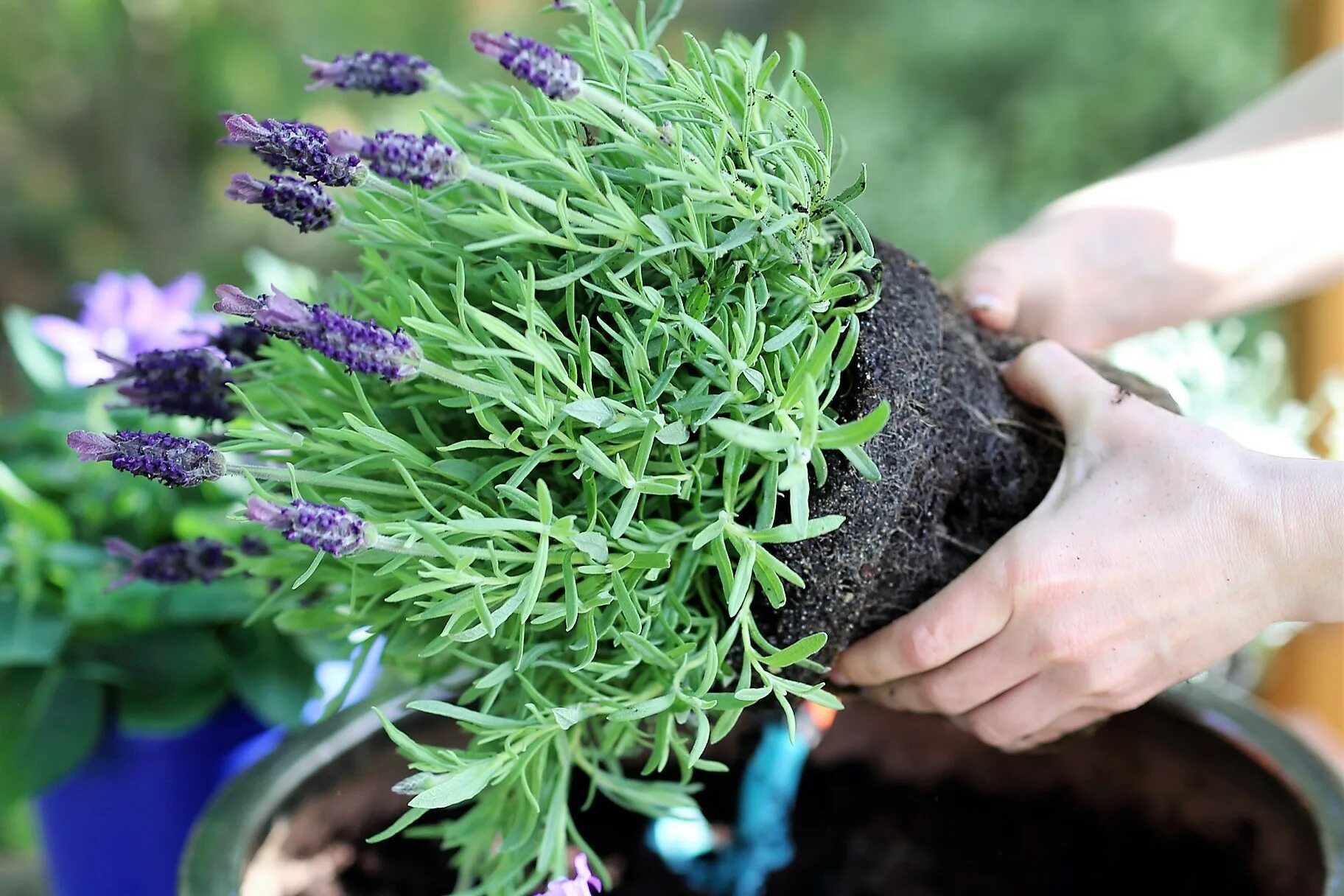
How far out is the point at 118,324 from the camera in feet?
2.80

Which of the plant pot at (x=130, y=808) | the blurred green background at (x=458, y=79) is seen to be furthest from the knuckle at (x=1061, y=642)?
the blurred green background at (x=458, y=79)

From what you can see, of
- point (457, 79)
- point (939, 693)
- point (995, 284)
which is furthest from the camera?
point (457, 79)

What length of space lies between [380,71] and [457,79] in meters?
2.08

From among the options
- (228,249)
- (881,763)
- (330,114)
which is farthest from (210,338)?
(228,249)

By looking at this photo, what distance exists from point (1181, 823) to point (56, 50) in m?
2.52

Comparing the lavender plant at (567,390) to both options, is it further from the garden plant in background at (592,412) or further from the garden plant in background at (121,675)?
the garden plant in background at (121,675)

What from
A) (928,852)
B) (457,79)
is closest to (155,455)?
(928,852)

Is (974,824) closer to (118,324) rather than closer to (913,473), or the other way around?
(913,473)

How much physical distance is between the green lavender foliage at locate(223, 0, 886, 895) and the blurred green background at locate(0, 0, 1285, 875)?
1711 mm

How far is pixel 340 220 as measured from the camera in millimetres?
427

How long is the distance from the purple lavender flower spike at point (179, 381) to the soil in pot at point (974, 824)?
0.25 metres

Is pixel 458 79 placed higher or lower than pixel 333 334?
higher

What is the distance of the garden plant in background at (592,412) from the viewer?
39 cm

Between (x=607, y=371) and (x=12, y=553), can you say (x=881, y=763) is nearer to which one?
(x=607, y=371)
